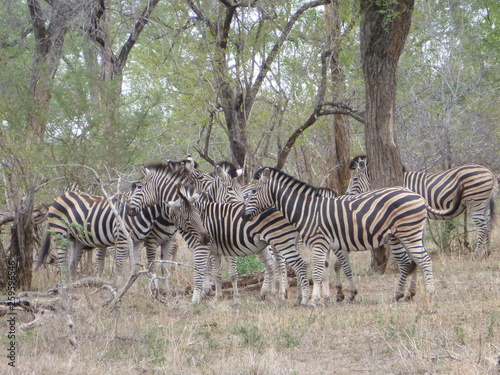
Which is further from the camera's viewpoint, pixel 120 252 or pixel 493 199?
pixel 493 199

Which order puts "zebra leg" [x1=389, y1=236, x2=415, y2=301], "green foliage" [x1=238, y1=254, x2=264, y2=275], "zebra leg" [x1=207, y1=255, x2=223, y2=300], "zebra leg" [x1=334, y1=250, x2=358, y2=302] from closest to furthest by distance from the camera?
"zebra leg" [x1=389, y1=236, x2=415, y2=301] → "zebra leg" [x1=334, y1=250, x2=358, y2=302] → "zebra leg" [x1=207, y1=255, x2=223, y2=300] → "green foliage" [x1=238, y1=254, x2=264, y2=275]

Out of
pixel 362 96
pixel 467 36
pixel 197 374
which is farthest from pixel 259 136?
pixel 197 374

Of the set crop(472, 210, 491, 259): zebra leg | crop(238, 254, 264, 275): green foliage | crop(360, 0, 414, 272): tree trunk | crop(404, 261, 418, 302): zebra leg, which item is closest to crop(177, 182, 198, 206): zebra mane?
crop(238, 254, 264, 275): green foliage

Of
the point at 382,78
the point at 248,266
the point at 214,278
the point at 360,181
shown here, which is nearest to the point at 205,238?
the point at 214,278

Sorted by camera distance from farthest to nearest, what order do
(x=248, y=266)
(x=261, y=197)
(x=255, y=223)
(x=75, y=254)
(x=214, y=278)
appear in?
(x=248, y=266)
(x=75, y=254)
(x=214, y=278)
(x=255, y=223)
(x=261, y=197)

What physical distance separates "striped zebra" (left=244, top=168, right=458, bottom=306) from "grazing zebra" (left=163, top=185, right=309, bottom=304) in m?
0.26

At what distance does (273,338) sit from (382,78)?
18.8 feet

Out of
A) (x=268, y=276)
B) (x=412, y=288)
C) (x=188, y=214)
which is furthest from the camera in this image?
(x=268, y=276)

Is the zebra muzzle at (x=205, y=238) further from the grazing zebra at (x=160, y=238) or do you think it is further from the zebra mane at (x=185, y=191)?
the grazing zebra at (x=160, y=238)

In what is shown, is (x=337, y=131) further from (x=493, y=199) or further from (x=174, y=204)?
(x=174, y=204)

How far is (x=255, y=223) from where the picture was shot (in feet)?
32.4

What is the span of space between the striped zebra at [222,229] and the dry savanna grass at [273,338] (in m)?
0.75

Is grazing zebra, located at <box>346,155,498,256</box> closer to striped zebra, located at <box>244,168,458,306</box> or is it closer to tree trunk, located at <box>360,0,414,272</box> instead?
tree trunk, located at <box>360,0,414,272</box>

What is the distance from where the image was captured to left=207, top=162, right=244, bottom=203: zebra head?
11.5 meters
